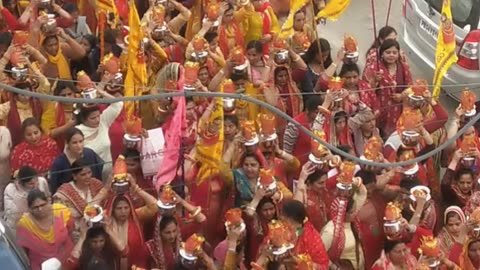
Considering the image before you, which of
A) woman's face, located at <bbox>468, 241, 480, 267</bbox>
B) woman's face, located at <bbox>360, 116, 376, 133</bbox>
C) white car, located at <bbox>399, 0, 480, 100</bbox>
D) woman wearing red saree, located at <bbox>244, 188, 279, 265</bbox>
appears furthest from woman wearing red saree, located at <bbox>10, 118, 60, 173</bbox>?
white car, located at <bbox>399, 0, 480, 100</bbox>

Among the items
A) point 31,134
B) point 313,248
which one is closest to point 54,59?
point 31,134

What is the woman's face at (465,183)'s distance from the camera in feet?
23.6

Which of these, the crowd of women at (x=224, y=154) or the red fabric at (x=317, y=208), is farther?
the red fabric at (x=317, y=208)

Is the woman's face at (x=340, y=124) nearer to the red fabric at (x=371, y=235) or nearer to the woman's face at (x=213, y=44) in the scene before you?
the red fabric at (x=371, y=235)

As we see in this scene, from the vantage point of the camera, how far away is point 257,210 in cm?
672

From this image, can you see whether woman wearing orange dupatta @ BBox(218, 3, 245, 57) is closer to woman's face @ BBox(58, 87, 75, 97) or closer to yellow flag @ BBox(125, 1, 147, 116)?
yellow flag @ BBox(125, 1, 147, 116)

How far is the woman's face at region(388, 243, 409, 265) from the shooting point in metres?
6.42

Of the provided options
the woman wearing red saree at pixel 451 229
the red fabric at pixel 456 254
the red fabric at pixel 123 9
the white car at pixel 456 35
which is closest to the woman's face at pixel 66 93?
the red fabric at pixel 123 9

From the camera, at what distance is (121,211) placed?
6.58 m

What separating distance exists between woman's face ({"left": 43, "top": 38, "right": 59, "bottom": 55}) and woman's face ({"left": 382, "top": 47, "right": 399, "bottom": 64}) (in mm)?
2367

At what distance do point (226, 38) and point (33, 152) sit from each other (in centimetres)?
199

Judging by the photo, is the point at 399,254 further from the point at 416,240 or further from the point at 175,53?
the point at 175,53

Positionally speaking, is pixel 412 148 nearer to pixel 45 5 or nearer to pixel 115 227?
pixel 115 227

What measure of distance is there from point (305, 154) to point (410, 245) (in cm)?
120
